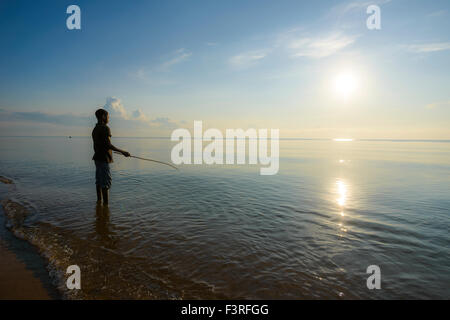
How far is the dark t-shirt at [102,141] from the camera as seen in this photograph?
9195mm

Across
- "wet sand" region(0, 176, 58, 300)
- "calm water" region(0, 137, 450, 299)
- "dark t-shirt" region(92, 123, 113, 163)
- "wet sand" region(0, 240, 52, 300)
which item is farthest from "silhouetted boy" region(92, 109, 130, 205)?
"wet sand" region(0, 240, 52, 300)

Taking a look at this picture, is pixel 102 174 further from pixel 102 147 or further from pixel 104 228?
pixel 104 228

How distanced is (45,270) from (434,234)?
39.0 ft

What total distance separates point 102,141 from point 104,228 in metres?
3.79

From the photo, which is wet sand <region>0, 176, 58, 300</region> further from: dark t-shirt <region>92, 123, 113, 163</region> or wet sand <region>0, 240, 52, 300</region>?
dark t-shirt <region>92, 123, 113, 163</region>

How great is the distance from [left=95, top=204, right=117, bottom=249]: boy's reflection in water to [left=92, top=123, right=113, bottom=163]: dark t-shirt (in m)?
2.18

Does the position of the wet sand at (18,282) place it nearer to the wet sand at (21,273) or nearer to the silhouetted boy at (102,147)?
the wet sand at (21,273)

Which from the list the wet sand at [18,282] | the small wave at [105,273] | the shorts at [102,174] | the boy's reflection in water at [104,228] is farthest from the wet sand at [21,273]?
the shorts at [102,174]

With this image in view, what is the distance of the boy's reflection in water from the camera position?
654cm

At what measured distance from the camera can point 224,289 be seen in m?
4.72

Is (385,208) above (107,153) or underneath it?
underneath

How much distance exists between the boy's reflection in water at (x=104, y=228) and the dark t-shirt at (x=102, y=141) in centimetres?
218
